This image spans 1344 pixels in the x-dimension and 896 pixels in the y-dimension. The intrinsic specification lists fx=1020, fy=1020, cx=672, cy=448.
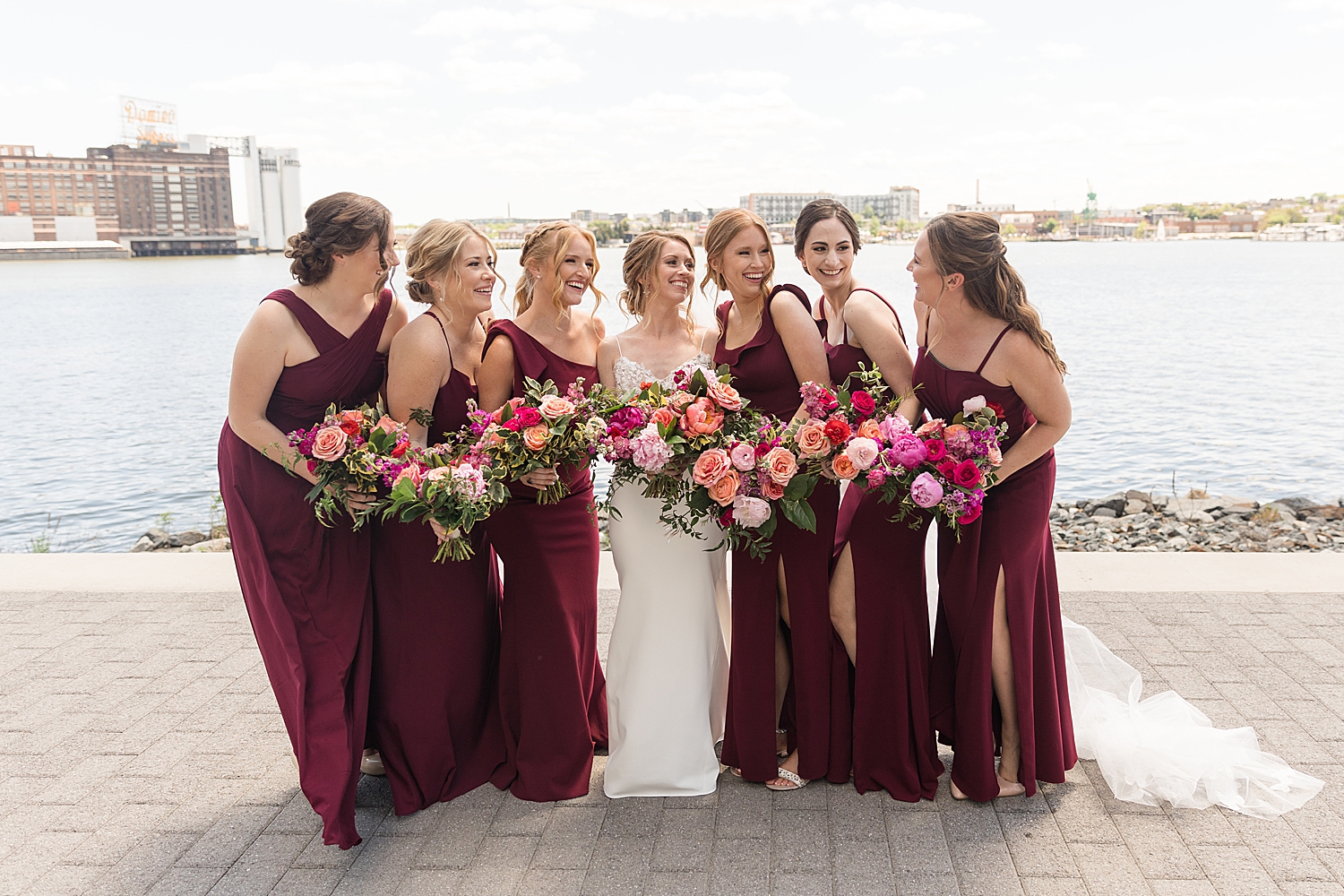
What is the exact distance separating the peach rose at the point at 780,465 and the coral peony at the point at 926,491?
18.3 inches

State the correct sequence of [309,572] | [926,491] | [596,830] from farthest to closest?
[309,572] → [596,830] → [926,491]

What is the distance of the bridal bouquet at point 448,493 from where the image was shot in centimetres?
389

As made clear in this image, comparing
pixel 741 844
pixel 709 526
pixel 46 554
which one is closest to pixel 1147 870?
pixel 741 844

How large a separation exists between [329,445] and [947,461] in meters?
2.39

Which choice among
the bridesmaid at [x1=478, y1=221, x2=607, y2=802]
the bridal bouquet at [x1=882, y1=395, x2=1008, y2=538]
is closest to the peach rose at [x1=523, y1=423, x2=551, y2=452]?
the bridesmaid at [x1=478, y1=221, x2=607, y2=802]

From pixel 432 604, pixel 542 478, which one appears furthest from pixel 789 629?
pixel 432 604

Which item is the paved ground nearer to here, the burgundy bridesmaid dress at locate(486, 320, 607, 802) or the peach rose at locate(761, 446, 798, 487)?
the burgundy bridesmaid dress at locate(486, 320, 607, 802)

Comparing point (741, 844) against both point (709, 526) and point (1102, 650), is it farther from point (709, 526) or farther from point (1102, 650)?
point (1102, 650)

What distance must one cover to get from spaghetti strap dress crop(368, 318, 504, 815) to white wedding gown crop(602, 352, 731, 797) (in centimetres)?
67

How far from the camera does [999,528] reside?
168 inches

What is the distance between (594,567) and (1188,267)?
10213 cm

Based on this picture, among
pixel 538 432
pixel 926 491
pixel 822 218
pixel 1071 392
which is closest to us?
pixel 926 491

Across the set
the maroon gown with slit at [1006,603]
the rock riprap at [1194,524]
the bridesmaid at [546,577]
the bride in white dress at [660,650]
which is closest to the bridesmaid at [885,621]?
the maroon gown with slit at [1006,603]

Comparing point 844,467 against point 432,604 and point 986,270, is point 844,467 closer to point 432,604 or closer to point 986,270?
point 986,270
